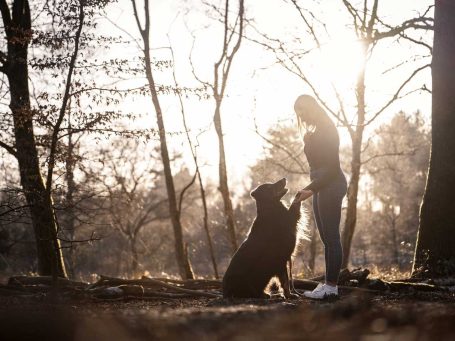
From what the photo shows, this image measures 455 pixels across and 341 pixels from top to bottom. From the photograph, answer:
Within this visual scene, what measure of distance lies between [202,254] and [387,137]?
60.5 feet

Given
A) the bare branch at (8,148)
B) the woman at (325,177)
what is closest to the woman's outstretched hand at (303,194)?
the woman at (325,177)

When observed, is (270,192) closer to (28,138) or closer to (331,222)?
(331,222)

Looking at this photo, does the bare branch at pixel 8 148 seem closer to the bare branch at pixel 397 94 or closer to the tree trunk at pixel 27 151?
the tree trunk at pixel 27 151

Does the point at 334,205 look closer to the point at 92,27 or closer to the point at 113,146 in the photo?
the point at 92,27

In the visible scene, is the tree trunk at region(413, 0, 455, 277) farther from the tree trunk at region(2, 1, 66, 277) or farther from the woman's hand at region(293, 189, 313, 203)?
the tree trunk at region(2, 1, 66, 277)

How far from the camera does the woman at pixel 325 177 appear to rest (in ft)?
17.6

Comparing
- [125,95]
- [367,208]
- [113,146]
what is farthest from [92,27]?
[367,208]

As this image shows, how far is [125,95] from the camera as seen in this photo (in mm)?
7133

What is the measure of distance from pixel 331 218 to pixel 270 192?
33.4 inches

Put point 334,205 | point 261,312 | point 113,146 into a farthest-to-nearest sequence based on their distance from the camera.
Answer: point 113,146
point 334,205
point 261,312

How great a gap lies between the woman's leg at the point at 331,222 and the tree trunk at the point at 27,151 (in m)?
3.14

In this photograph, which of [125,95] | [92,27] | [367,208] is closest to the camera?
[92,27]

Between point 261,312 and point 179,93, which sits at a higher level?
point 179,93

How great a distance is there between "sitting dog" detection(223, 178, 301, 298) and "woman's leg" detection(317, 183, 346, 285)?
0.39m
